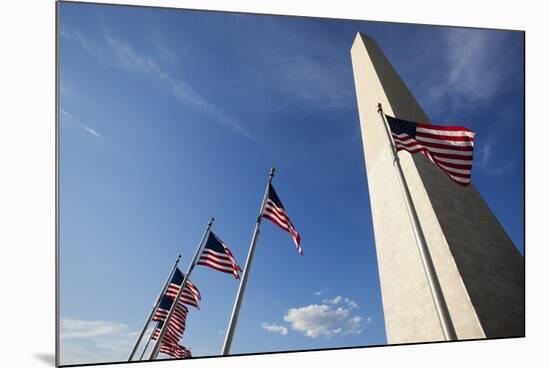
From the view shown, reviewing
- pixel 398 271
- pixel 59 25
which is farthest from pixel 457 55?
pixel 59 25

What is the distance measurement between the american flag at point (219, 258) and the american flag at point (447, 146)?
4100 millimetres

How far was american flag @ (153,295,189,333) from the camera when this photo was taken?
9055mm

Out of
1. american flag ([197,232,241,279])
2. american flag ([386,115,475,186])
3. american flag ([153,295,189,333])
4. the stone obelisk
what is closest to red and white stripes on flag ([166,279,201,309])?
american flag ([153,295,189,333])

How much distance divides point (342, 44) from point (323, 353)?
8152 mm

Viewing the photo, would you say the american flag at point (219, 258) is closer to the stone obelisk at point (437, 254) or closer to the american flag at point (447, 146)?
the stone obelisk at point (437, 254)

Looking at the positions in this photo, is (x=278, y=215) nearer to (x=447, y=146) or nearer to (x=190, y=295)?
(x=190, y=295)

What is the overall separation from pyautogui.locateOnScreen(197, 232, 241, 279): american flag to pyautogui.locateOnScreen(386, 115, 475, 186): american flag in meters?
4.10

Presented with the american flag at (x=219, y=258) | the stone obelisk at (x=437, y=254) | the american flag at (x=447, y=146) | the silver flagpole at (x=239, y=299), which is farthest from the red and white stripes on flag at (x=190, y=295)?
the american flag at (x=447, y=146)

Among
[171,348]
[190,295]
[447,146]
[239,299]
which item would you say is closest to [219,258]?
[190,295]

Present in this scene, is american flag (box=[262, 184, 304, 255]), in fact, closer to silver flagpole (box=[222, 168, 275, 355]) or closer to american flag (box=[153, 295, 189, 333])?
silver flagpole (box=[222, 168, 275, 355])

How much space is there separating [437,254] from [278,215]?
131 inches

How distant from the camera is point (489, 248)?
323 inches

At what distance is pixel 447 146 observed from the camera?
5.61 metres

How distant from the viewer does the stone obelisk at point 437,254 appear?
7.04m
